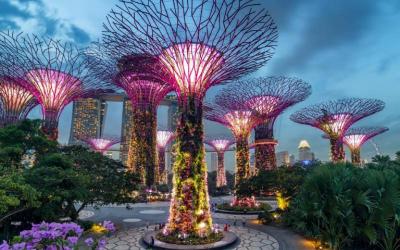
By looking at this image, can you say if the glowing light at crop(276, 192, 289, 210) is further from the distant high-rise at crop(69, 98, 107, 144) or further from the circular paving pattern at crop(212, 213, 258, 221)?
the distant high-rise at crop(69, 98, 107, 144)

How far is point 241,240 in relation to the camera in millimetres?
14984

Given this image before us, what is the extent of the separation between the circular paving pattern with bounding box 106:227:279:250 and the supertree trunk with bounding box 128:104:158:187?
16566 millimetres

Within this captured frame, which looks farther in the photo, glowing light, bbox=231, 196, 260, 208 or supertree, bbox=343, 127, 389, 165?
supertree, bbox=343, 127, 389, 165

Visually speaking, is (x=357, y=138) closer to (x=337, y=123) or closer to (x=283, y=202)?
(x=337, y=123)

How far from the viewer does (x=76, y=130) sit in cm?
11256

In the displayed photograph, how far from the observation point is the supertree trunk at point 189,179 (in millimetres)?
14312

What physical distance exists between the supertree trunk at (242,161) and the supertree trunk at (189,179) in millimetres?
11428

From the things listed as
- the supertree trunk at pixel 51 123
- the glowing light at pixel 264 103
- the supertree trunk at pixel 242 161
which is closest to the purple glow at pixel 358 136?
the glowing light at pixel 264 103

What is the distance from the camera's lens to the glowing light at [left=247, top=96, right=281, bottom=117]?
30.4 meters

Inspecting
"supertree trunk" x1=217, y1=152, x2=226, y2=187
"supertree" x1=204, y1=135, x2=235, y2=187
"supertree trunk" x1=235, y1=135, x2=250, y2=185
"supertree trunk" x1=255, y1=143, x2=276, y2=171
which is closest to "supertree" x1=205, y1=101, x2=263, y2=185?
"supertree trunk" x1=235, y1=135, x2=250, y2=185

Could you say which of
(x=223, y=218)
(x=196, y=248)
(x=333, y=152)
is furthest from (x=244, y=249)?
(x=333, y=152)

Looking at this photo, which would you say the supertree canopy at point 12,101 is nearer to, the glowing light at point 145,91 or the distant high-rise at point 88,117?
the glowing light at point 145,91

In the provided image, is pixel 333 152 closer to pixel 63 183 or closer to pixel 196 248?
pixel 196 248

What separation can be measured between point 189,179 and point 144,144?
20.8m
